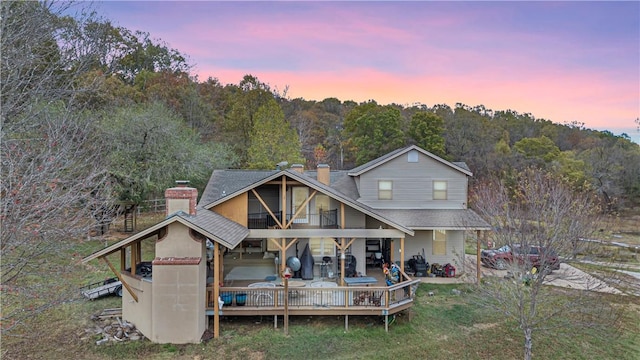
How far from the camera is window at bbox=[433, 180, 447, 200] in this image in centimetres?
1914

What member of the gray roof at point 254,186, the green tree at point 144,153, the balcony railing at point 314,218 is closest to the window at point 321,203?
the balcony railing at point 314,218

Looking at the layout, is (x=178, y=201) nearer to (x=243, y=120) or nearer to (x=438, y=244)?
(x=438, y=244)

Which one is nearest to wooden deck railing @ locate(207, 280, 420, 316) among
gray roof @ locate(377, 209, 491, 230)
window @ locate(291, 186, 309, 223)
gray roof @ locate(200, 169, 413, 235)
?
gray roof @ locate(200, 169, 413, 235)

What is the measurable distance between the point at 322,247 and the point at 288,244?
2509 mm

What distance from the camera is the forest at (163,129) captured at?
37.1 feet

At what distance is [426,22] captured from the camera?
1914cm

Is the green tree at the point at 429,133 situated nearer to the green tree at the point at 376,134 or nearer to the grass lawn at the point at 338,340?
the green tree at the point at 376,134

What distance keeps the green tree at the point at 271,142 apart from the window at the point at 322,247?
16049 millimetres

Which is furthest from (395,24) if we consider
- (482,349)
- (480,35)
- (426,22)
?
(482,349)

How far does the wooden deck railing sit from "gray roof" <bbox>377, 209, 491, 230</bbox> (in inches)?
210

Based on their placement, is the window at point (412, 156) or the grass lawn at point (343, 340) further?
the window at point (412, 156)

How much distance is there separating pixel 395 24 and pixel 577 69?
11.6 metres

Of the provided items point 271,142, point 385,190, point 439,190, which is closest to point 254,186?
point 385,190

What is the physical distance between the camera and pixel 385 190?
63.6 feet
